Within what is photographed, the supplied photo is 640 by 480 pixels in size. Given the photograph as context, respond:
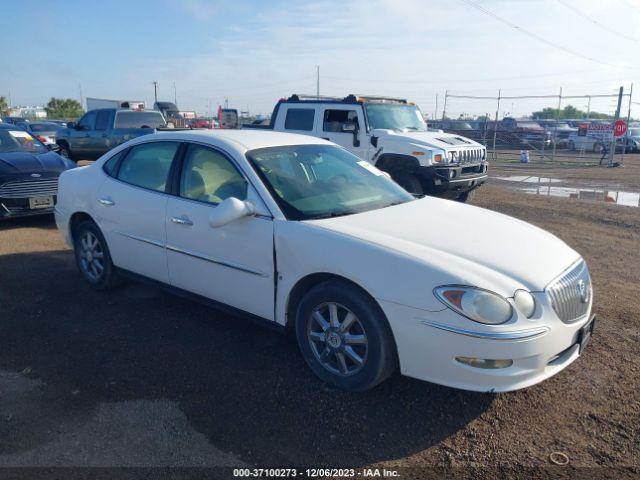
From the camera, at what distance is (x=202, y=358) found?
13.2 ft

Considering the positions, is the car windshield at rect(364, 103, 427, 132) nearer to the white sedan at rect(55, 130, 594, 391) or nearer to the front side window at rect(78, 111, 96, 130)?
the white sedan at rect(55, 130, 594, 391)

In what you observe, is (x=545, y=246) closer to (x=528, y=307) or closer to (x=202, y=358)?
(x=528, y=307)

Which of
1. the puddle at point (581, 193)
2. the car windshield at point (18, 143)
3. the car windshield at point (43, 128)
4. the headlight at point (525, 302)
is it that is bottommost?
the puddle at point (581, 193)

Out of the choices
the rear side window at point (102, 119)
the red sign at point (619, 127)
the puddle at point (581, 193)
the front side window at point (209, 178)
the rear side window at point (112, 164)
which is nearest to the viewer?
the front side window at point (209, 178)

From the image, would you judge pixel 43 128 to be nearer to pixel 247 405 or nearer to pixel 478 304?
pixel 247 405

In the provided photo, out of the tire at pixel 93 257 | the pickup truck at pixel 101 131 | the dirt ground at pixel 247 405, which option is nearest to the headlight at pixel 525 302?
the dirt ground at pixel 247 405

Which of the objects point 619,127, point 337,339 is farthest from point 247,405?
point 619,127

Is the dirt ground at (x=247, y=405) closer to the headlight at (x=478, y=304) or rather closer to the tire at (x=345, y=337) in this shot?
the tire at (x=345, y=337)

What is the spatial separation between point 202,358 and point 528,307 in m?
2.32

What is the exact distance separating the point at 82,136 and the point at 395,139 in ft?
33.3

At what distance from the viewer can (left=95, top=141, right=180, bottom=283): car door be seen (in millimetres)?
4570

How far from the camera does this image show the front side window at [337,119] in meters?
10.2

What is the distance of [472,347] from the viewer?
9.75ft

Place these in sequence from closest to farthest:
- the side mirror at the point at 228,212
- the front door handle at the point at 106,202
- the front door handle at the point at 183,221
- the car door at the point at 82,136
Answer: the side mirror at the point at 228,212, the front door handle at the point at 183,221, the front door handle at the point at 106,202, the car door at the point at 82,136
